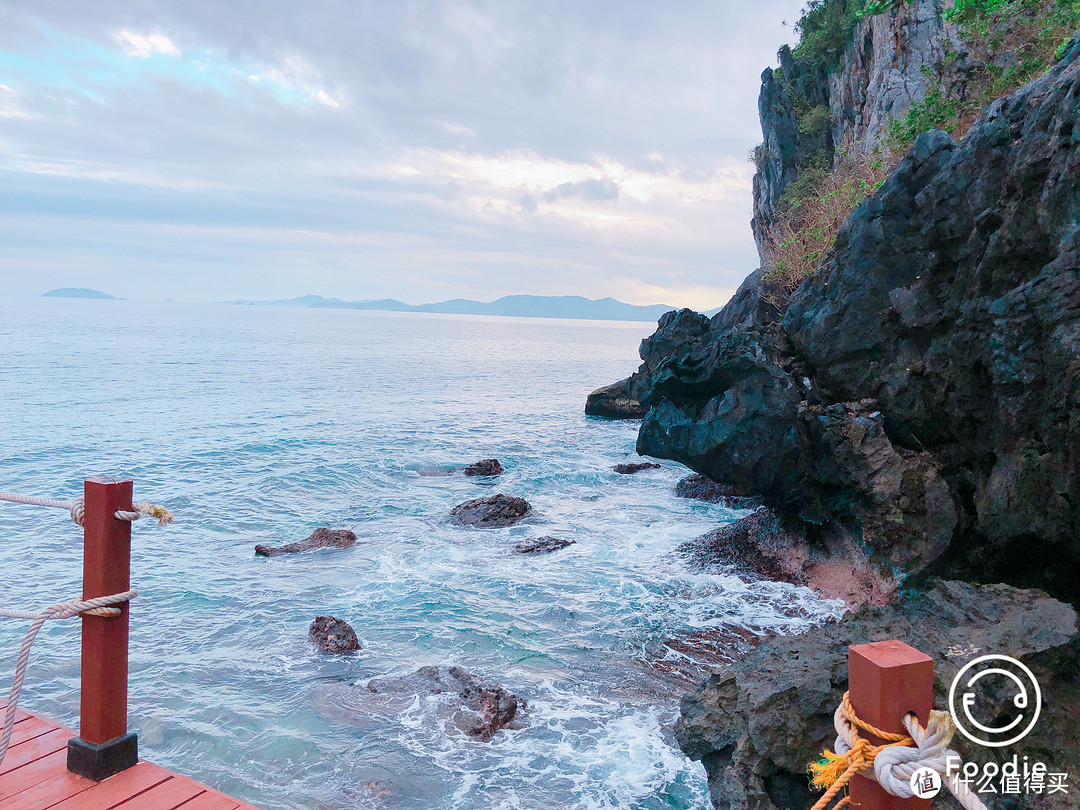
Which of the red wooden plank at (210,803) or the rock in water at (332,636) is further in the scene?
the rock in water at (332,636)

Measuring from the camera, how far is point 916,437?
9.95 meters

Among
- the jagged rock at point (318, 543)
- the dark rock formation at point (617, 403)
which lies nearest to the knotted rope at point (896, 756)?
the jagged rock at point (318, 543)

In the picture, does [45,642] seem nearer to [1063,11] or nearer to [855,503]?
[855,503]

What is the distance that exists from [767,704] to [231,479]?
1843 centimetres

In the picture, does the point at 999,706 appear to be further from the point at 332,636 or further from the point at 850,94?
the point at 850,94

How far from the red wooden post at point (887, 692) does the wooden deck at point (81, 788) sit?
131 inches

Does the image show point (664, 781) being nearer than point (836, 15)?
Yes

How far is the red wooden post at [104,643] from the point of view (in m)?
3.53

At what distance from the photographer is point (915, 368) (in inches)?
386

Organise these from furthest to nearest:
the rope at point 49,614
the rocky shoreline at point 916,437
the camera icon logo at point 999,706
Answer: the rocky shoreline at point 916,437, the camera icon logo at point 999,706, the rope at point 49,614


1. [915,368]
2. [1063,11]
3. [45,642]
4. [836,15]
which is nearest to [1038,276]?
[915,368]

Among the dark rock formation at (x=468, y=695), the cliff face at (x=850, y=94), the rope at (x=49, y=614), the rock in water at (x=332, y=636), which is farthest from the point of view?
the cliff face at (x=850, y=94)

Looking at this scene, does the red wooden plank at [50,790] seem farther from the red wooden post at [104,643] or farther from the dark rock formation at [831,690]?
the dark rock formation at [831,690]

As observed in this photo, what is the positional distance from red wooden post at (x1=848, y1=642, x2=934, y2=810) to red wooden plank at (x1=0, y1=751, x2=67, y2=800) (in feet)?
14.0
